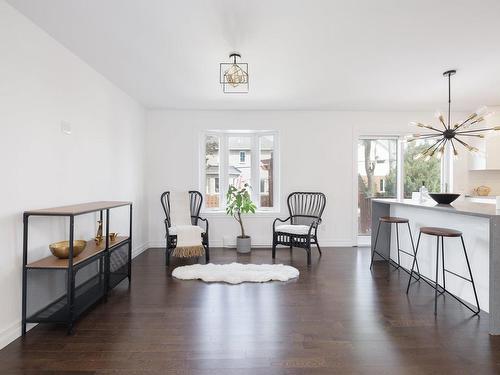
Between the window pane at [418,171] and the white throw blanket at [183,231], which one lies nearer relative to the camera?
the white throw blanket at [183,231]

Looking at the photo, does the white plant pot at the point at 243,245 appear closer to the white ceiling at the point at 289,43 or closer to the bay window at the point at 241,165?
the bay window at the point at 241,165

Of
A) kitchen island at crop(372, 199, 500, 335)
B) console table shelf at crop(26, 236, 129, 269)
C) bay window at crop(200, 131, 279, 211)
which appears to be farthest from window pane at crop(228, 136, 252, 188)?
console table shelf at crop(26, 236, 129, 269)

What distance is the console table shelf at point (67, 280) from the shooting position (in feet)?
7.00

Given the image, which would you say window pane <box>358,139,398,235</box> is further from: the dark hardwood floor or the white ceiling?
the dark hardwood floor

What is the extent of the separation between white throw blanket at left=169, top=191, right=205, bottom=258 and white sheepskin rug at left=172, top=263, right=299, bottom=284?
221 millimetres

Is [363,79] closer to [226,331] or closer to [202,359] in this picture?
[226,331]

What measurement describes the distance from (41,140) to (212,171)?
3.07m

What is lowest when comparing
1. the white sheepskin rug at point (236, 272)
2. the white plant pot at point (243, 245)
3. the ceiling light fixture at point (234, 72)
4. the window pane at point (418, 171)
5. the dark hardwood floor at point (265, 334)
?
the dark hardwood floor at point (265, 334)

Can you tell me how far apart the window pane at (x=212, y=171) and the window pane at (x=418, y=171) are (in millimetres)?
3485

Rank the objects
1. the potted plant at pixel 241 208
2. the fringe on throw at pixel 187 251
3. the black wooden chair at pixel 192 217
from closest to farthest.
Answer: the fringe on throw at pixel 187 251 → the black wooden chair at pixel 192 217 → the potted plant at pixel 241 208

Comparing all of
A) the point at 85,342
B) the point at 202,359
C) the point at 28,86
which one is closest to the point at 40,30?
the point at 28,86

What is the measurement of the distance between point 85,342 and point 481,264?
132 inches

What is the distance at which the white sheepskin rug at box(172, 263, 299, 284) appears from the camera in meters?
3.31

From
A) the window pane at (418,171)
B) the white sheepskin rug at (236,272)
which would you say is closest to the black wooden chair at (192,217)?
the white sheepskin rug at (236,272)
